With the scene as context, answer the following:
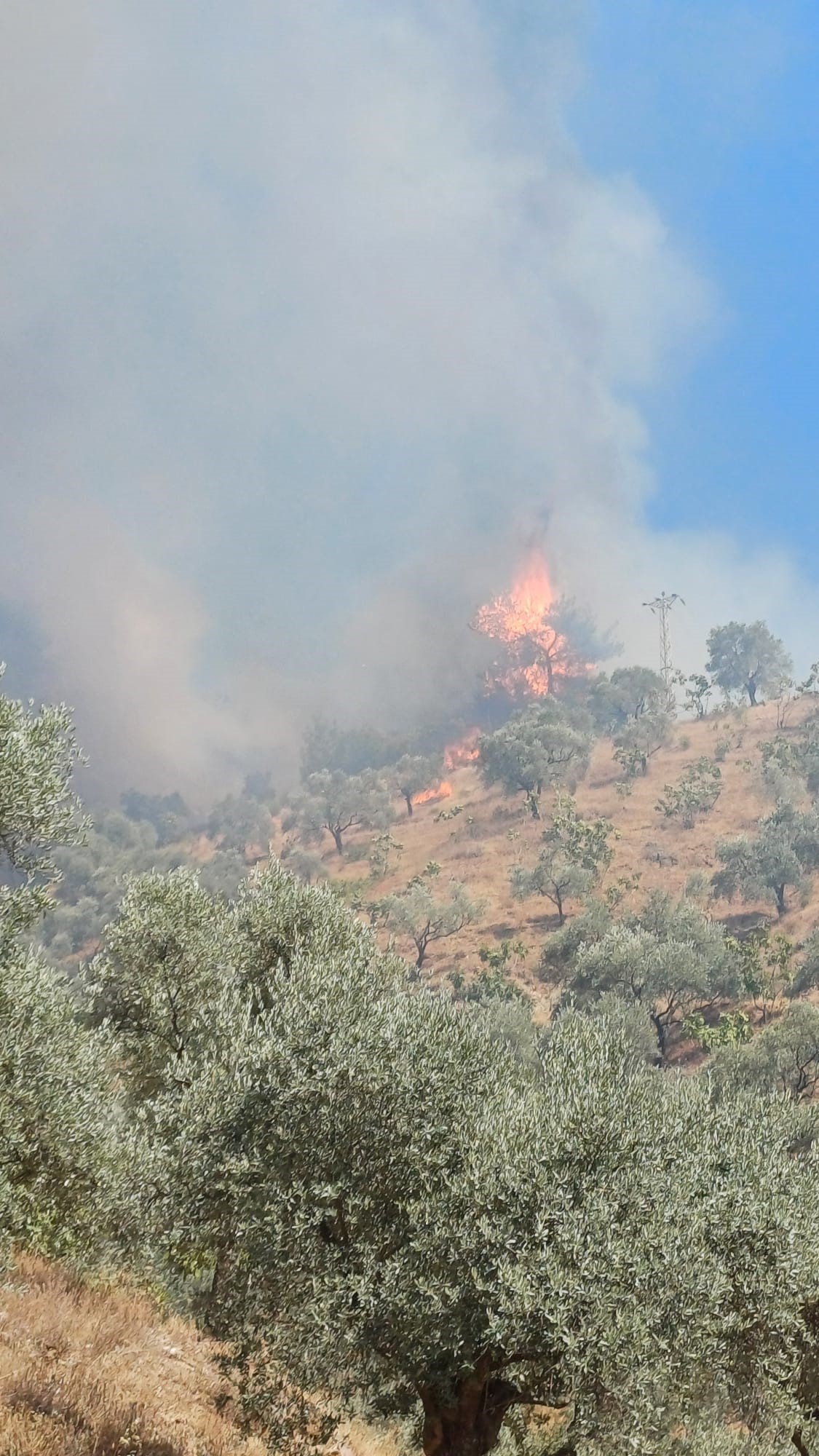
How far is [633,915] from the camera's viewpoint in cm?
9212

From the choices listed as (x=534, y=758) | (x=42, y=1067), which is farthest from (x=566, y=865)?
(x=42, y=1067)

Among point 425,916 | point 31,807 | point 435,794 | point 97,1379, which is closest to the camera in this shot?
point 97,1379

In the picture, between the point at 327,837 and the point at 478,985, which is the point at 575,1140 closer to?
the point at 478,985

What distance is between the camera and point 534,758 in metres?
146

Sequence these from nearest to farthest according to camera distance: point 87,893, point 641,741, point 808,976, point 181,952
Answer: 1. point 181,952
2. point 808,976
3. point 641,741
4. point 87,893

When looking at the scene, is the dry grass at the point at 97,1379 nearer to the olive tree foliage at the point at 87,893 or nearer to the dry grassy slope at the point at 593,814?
the dry grassy slope at the point at 593,814

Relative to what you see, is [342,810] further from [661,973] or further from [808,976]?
Answer: [808,976]

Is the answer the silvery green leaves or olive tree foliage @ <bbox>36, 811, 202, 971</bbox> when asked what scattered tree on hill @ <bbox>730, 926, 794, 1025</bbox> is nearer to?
the silvery green leaves

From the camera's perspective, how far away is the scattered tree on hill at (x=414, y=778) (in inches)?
7244

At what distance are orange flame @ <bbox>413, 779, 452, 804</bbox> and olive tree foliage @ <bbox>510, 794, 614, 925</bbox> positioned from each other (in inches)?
2312

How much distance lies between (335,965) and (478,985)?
210 feet

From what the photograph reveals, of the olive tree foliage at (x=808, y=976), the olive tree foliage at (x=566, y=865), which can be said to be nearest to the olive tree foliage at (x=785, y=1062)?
the olive tree foliage at (x=808, y=976)

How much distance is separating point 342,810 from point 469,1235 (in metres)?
163

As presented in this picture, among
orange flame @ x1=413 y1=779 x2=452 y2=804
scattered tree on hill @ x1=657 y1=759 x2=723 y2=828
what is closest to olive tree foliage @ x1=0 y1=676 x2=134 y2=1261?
scattered tree on hill @ x1=657 y1=759 x2=723 y2=828
